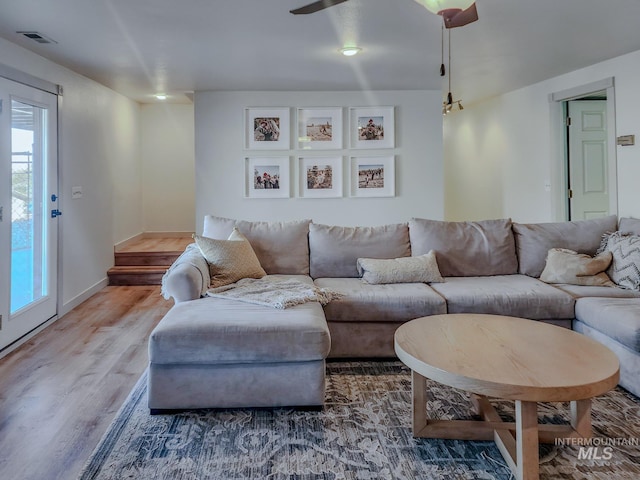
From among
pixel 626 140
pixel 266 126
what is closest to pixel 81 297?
pixel 266 126

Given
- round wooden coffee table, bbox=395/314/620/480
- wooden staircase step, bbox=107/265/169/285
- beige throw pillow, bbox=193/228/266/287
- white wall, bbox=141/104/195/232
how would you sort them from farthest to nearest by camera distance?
white wall, bbox=141/104/195/232 → wooden staircase step, bbox=107/265/169/285 → beige throw pillow, bbox=193/228/266/287 → round wooden coffee table, bbox=395/314/620/480

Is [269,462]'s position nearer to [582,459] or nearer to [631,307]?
[582,459]

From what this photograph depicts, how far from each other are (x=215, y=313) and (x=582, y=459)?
1.88 metres

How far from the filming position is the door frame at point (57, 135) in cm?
353

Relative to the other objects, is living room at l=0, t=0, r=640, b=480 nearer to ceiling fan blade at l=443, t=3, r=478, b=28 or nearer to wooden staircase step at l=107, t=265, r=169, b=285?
wooden staircase step at l=107, t=265, r=169, b=285

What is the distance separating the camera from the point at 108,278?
5871 mm

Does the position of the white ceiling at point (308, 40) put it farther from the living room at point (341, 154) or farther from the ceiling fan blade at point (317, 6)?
the ceiling fan blade at point (317, 6)

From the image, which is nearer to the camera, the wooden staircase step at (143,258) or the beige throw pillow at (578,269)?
the beige throw pillow at (578,269)

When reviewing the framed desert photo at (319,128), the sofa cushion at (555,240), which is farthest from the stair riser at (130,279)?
the sofa cushion at (555,240)

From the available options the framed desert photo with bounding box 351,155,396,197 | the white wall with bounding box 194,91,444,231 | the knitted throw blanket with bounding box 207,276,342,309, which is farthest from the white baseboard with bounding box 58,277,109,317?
the framed desert photo with bounding box 351,155,396,197

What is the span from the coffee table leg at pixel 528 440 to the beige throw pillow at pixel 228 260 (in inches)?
Answer: 82.6

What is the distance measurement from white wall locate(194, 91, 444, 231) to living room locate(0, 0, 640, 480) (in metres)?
0.01

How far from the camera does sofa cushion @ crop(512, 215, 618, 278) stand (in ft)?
12.5

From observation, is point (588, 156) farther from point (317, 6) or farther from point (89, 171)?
point (89, 171)
